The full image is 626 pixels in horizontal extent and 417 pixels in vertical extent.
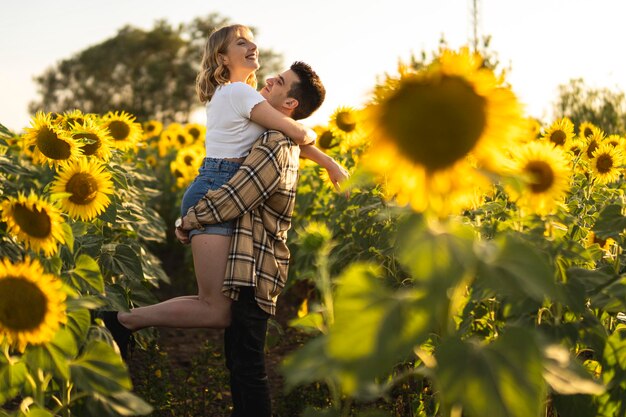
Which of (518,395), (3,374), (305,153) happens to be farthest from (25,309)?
(305,153)

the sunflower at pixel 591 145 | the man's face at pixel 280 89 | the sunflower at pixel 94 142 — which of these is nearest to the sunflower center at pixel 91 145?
the sunflower at pixel 94 142

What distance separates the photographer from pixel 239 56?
3732 millimetres

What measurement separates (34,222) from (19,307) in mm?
392

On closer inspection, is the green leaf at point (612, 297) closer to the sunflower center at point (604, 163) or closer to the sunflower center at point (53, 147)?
the sunflower center at point (604, 163)

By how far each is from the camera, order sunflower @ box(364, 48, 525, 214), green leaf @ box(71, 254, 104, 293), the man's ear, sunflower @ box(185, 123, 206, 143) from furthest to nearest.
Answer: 1. sunflower @ box(185, 123, 206, 143)
2. the man's ear
3. green leaf @ box(71, 254, 104, 293)
4. sunflower @ box(364, 48, 525, 214)

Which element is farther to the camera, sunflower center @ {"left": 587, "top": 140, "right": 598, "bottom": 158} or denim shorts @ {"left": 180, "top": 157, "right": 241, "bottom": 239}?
sunflower center @ {"left": 587, "top": 140, "right": 598, "bottom": 158}

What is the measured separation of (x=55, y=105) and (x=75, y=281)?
120 ft

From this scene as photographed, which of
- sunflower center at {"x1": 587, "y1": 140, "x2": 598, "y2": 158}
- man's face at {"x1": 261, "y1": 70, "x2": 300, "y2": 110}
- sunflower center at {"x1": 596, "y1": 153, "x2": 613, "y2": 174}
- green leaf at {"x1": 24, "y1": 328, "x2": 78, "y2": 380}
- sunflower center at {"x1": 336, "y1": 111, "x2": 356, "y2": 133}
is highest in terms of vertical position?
man's face at {"x1": 261, "y1": 70, "x2": 300, "y2": 110}

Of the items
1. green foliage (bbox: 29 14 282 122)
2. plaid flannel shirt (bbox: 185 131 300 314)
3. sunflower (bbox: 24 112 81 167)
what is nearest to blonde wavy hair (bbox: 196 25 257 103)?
plaid flannel shirt (bbox: 185 131 300 314)

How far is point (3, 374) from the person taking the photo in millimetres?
2035

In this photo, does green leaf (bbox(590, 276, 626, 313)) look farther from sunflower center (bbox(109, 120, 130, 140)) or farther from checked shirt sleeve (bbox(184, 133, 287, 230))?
sunflower center (bbox(109, 120, 130, 140))

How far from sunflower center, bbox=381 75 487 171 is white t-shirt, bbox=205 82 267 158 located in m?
1.94

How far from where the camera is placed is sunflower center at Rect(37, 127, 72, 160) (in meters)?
3.28

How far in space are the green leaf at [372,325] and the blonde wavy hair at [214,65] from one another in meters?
2.36
